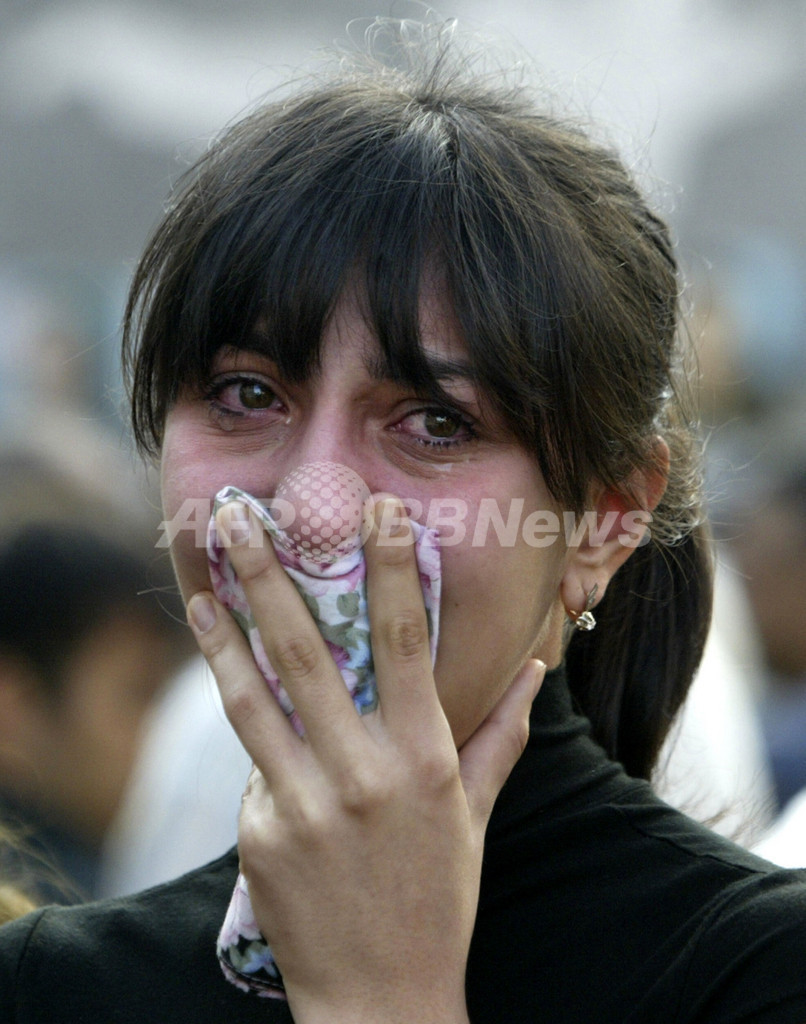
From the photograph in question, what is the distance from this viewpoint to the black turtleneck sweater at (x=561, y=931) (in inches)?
65.1

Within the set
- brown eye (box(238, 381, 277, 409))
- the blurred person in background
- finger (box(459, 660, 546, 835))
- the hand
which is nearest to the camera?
the hand

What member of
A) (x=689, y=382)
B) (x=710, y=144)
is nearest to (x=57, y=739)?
(x=689, y=382)

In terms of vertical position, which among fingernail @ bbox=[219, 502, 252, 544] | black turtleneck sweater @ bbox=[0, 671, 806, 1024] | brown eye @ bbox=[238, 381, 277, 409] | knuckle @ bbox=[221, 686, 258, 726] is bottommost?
black turtleneck sweater @ bbox=[0, 671, 806, 1024]

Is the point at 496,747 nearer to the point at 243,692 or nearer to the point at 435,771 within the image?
the point at 435,771

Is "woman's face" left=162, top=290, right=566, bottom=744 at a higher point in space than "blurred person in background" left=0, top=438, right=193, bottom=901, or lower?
higher

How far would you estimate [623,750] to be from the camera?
7.70 ft

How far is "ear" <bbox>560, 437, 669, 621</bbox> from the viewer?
1985 mm

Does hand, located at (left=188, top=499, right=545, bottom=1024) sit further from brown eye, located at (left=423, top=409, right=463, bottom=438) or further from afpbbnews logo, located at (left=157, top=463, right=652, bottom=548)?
brown eye, located at (left=423, top=409, right=463, bottom=438)

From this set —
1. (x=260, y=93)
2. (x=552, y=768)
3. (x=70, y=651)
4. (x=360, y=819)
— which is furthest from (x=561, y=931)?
(x=260, y=93)

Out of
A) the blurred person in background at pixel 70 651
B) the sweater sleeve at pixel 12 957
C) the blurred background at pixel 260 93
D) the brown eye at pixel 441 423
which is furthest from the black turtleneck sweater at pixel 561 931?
the blurred background at pixel 260 93

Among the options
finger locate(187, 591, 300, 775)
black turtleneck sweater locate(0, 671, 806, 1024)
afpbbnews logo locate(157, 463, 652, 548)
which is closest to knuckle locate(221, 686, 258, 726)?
finger locate(187, 591, 300, 775)

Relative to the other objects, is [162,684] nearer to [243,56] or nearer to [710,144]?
[243,56]

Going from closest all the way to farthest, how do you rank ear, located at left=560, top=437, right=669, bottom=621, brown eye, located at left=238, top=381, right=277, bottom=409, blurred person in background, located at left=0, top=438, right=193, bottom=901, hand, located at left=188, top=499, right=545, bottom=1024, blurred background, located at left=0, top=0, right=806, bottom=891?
hand, located at left=188, top=499, right=545, bottom=1024, brown eye, located at left=238, top=381, right=277, bottom=409, ear, located at left=560, top=437, right=669, bottom=621, blurred person in background, located at left=0, top=438, right=193, bottom=901, blurred background, located at left=0, top=0, right=806, bottom=891

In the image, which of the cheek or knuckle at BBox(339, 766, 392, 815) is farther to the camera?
the cheek
